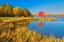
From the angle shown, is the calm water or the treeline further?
the treeline

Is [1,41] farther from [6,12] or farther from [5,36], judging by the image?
[6,12]

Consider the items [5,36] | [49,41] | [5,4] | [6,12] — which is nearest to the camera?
[49,41]


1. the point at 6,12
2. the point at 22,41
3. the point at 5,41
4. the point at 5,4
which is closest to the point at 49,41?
the point at 22,41

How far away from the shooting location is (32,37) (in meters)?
8.78

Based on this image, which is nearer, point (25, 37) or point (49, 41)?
point (49, 41)

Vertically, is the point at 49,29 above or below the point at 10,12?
below

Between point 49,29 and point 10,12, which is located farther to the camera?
point 10,12

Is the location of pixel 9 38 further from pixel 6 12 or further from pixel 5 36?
pixel 6 12

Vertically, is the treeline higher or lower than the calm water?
higher

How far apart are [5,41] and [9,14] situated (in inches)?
1579

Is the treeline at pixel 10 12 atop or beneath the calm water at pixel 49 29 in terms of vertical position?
atop

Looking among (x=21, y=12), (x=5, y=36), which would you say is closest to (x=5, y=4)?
(x=21, y=12)

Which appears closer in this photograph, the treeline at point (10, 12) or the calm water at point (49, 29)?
the calm water at point (49, 29)

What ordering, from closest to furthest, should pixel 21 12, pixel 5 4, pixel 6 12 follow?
pixel 6 12
pixel 21 12
pixel 5 4
